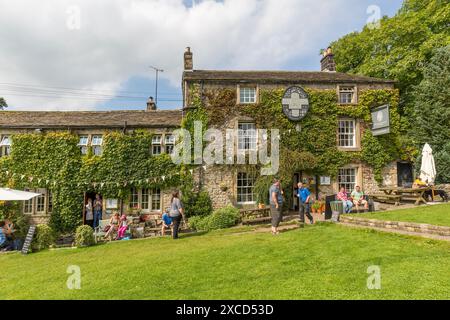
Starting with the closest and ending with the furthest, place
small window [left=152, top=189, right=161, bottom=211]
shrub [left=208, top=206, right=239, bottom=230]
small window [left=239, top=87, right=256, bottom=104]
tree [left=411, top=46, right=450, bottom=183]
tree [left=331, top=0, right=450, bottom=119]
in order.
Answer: shrub [left=208, top=206, right=239, bottom=230]
small window [left=152, top=189, right=161, bottom=211]
small window [left=239, top=87, right=256, bottom=104]
tree [left=411, top=46, right=450, bottom=183]
tree [left=331, top=0, right=450, bottom=119]

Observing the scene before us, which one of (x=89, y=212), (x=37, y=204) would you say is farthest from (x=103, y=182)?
(x=37, y=204)

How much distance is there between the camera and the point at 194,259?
703cm

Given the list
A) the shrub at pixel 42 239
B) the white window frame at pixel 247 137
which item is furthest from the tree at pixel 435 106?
the shrub at pixel 42 239

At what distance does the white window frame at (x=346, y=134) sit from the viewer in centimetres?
1667

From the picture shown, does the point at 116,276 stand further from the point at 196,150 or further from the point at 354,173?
the point at 354,173

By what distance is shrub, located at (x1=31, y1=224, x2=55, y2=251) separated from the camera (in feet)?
34.8

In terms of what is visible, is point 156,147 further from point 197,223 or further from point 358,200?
point 358,200

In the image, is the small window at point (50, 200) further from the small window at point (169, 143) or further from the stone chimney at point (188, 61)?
the stone chimney at point (188, 61)

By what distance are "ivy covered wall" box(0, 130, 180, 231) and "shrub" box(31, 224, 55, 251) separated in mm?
4551

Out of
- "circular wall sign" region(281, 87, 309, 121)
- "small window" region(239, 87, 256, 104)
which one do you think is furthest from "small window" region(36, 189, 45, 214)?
"circular wall sign" region(281, 87, 309, 121)

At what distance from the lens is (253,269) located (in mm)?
5941

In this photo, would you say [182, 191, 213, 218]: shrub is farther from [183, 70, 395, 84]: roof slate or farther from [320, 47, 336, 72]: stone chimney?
[320, 47, 336, 72]: stone chimney
